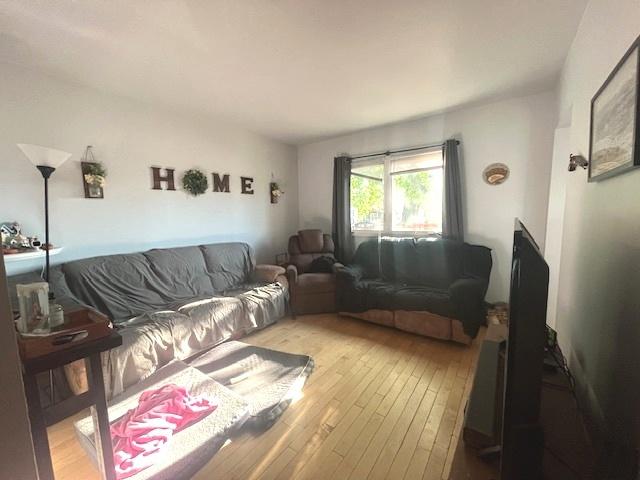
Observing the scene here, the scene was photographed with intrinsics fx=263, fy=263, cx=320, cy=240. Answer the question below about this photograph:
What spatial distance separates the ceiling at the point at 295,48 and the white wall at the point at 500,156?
0.93 feet

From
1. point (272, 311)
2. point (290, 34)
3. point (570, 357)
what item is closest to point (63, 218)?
point (272, 311)

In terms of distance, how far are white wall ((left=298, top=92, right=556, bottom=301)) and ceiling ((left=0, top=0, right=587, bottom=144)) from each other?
283 millimetres

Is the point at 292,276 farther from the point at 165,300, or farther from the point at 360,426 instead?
the point at 360,426

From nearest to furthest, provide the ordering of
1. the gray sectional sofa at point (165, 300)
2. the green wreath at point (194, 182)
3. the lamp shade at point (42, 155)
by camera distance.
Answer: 1. the lamp shade at point (42, 155)
2. the gray sectional sofa at point (165, 300)
3. the green wreath at point (194, 182)

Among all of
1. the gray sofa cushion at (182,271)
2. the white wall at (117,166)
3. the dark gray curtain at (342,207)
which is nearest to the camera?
the white wall at (117,166)

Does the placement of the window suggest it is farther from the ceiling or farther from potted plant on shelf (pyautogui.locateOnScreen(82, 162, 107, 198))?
potted plant on shelf (pyautogui.locateOnScreen(82, 162, 107, 198))

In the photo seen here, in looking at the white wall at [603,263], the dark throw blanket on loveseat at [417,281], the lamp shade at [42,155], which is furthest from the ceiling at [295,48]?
the dark throw blanket on loveseat at [417,281]

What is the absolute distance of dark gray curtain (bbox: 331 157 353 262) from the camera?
13.5 feet

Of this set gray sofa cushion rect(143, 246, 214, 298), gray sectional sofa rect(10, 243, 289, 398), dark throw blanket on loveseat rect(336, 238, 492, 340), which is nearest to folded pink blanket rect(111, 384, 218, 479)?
gray sectional sofa rect(10, 243, 289, 398)

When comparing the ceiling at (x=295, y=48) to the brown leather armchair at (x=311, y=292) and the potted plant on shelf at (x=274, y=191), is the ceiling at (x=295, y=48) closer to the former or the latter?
the potted plant on shelf at (x=274, y=191)

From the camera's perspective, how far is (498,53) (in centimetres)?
205

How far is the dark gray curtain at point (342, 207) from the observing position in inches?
161

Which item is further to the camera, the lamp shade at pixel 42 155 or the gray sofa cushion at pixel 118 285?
the gray sofa cushion at pixel 118 285

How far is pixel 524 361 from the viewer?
27.1 inches
